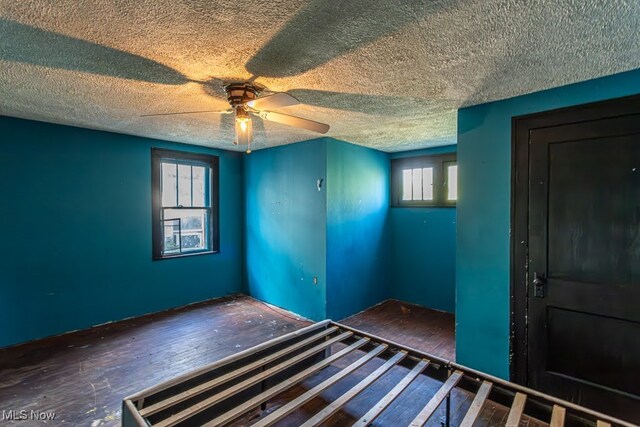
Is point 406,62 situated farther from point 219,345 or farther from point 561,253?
point 219,345

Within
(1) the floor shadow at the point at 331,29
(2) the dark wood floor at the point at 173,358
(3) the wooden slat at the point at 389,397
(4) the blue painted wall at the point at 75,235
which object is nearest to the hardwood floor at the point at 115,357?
(2) the dark wood floor at the point at 173,358

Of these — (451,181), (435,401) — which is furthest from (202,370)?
(451,181)

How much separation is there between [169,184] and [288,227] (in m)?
1.78

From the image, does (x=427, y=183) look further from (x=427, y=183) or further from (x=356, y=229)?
(x=356, y=229)

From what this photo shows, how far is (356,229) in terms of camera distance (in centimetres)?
418

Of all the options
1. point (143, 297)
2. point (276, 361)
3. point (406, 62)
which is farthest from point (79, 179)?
point (406, 62)

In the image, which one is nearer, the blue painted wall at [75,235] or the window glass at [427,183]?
the blue painted wall at [75,235]

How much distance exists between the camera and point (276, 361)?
1.98 m

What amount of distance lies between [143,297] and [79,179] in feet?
5.32

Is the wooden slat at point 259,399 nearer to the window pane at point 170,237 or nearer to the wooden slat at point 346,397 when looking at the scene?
the wooden slat at point 346,397

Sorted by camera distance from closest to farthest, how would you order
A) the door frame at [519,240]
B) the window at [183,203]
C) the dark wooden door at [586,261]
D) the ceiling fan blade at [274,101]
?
1. the ceiling fan blade at [274,101]
2. the dark wooden door at [586,261]
3. the door frame at [519,240]
4. the window at [183,203]

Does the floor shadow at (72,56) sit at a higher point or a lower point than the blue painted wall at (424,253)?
higher

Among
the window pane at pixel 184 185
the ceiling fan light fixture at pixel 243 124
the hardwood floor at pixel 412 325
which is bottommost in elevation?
the hardwood floor at pixel 412 325

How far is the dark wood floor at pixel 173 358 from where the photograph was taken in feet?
7.09
